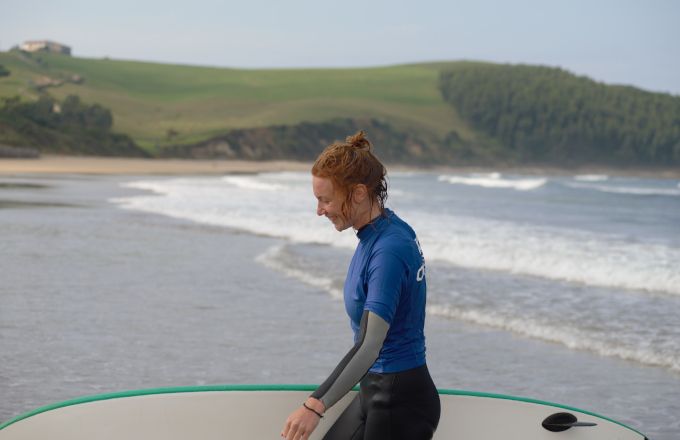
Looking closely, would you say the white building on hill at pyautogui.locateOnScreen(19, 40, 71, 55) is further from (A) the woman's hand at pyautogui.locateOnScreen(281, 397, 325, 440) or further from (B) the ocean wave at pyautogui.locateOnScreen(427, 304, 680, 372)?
(A) the woman's hand at pyautogui.locateOnScreen(281, 397, 325, 440)

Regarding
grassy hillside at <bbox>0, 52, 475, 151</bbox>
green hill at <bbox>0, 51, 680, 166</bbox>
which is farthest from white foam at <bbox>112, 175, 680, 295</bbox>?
grassy hillside at <bbox>0, 52, 475, 151</bbox>

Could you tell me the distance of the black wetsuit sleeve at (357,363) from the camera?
221 cm

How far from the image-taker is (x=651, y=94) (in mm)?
139000

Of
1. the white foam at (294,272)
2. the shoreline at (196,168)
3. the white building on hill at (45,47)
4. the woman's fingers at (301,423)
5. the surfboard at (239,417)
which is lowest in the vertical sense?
the shoreline at (196,168)

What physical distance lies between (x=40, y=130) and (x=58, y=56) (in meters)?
45.8

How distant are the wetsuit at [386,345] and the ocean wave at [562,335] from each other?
4504mm

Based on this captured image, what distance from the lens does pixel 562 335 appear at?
7355 millimetres

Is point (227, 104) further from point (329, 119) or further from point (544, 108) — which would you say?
point (544, 108)

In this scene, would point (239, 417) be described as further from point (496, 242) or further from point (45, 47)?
point (45, 47)

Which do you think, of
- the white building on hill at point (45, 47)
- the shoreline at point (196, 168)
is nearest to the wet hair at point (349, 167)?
the shoreline at point (196, 168)

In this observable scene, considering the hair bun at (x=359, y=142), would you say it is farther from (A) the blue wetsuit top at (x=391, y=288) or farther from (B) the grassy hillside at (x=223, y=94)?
(B) the grassy hillside at (x=223, y=94)

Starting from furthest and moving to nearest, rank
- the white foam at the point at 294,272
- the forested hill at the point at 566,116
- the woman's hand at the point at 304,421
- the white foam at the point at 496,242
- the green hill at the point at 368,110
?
the forested hill at the point at 566,116 → the green hill at the point at 368,110 → the white foam at the point at 496,242 → the white foam at the point at 294,272 → the woman's hand at the point at 304,421

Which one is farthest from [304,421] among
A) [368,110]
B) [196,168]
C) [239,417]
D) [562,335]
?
[368,110]

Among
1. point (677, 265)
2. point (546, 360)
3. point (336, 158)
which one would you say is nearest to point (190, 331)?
point (546, 360)
